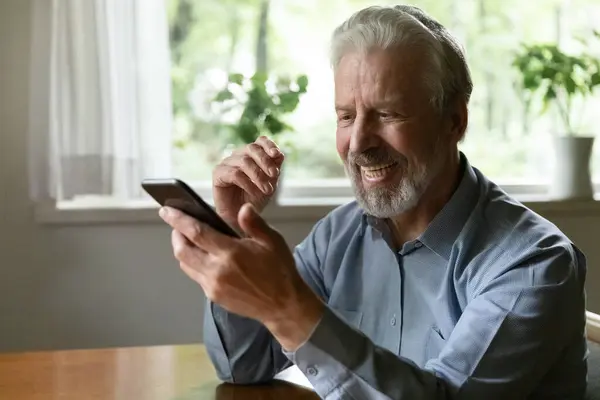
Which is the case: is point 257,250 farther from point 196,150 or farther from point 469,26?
point 469,26

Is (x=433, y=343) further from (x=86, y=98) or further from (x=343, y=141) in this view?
(x=86, y=98)

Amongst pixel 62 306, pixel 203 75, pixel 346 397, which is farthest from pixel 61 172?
pixel 346 397

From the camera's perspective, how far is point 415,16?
1398 millimetres

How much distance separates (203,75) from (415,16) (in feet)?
3.72

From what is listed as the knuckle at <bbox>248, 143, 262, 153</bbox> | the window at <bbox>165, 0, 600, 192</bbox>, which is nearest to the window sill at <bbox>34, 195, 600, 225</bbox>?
the window at <bbox>165, 0, 600, 192</bbox>

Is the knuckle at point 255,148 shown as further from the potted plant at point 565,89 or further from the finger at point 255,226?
the potted plant at point 565,89

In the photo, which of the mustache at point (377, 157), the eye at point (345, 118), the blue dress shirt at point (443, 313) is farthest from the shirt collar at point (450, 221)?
the eye at point (345, 118)

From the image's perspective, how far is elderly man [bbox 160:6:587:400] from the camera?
3.49ft

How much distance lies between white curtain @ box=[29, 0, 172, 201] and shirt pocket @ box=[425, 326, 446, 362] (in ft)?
3.47

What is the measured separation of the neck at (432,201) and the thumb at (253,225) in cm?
53

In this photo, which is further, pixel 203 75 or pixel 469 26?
pixel 469 26

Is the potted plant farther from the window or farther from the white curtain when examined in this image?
the white curtain

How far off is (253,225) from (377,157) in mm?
501

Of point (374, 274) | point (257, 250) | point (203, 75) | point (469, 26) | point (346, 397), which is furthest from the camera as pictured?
point (469, 26)
